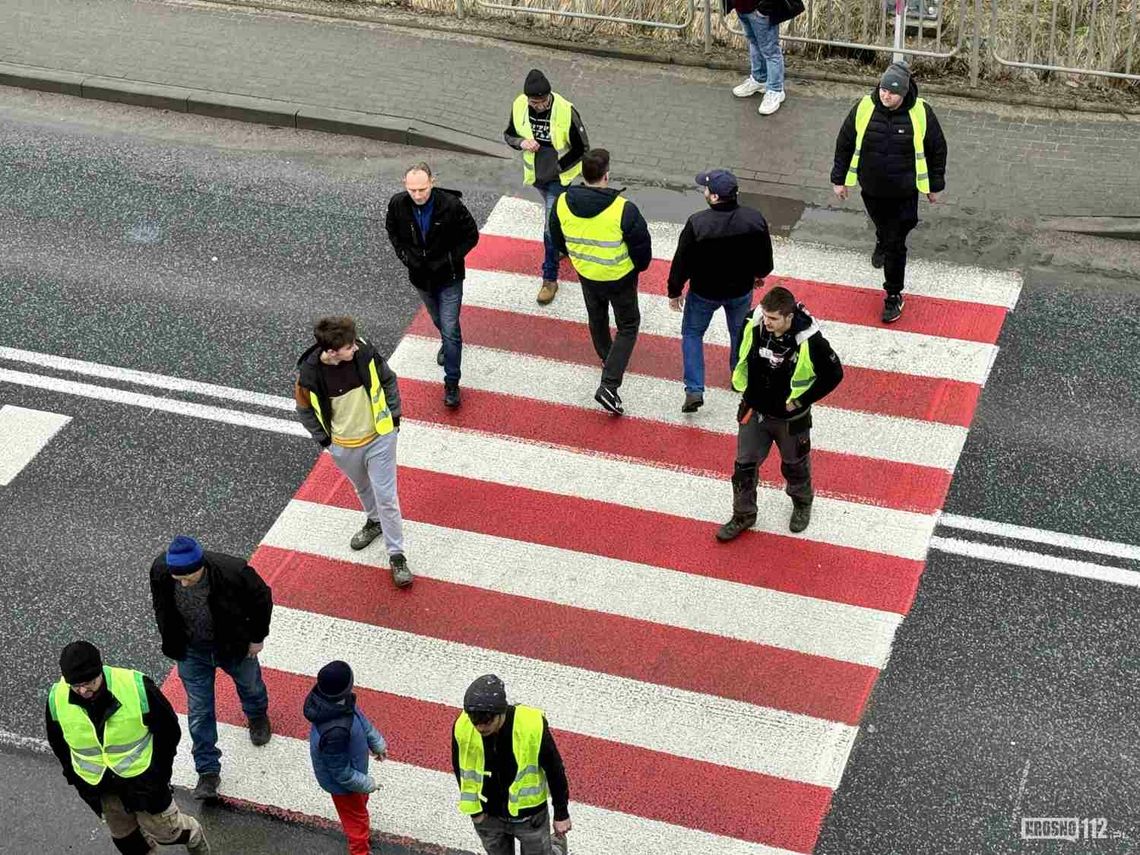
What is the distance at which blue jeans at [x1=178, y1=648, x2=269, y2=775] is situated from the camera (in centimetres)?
800

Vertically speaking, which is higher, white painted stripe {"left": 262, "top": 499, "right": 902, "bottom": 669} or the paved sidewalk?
the paved sidewalk

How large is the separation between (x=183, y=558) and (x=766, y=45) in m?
7.96

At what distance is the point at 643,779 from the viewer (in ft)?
26.9

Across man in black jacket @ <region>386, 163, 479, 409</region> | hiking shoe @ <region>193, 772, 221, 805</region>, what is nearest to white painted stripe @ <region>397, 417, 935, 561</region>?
man in black jacket @ <region>386, 163, 479, 409</region>

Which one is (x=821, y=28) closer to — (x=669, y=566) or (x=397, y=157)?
(x=397, y=157)

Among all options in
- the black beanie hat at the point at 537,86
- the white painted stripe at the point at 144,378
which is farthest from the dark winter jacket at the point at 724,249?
the white painted stripe at the point at 144,378

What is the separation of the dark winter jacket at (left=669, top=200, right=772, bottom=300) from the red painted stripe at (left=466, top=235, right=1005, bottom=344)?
174 cm

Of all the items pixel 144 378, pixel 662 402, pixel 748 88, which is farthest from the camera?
pixel 748 88

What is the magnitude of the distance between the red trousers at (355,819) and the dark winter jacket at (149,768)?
846mm

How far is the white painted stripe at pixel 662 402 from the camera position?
400 inches

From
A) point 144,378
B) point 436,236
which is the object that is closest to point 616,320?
point 436,236

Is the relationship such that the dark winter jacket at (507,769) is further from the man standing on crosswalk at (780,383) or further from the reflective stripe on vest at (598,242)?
the reflective stripe on vest at (598,242)

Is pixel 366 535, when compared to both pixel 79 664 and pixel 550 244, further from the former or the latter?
pixel 79 664

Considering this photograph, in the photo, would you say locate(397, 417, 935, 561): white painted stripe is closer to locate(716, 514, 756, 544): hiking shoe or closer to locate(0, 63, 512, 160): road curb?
locate(716, 514, 756, 544): hiking shoe
